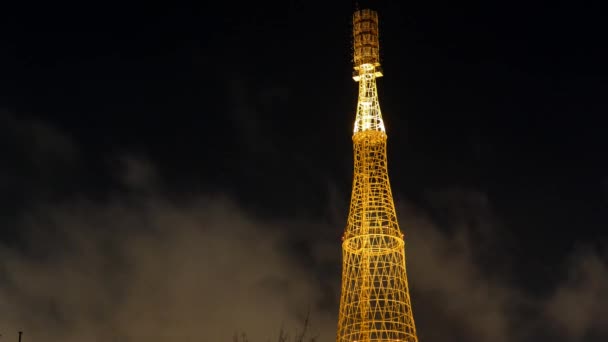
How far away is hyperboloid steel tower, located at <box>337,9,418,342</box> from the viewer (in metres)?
63.4

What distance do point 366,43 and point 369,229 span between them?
11947mm

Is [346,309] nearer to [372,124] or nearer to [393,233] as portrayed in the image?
[393,233]

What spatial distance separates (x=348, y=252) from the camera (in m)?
65.2

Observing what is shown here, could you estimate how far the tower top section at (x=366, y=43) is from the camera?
224 ft

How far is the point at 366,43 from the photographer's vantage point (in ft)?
224

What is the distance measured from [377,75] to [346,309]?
15050 mm

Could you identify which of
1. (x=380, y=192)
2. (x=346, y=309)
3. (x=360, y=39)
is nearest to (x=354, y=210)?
(x=380, y=192)

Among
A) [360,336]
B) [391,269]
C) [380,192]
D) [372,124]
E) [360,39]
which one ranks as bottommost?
[360,336]

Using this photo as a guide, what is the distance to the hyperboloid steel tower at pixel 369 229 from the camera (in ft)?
208

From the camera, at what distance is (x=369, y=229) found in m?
Answer: 65.1

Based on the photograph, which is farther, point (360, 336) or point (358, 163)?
point (358, 163)

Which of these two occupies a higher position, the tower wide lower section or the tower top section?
the tower top section

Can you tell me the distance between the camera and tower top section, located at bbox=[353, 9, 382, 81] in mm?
68125

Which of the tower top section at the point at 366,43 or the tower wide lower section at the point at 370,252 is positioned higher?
the tower top section at the point at 366,43
